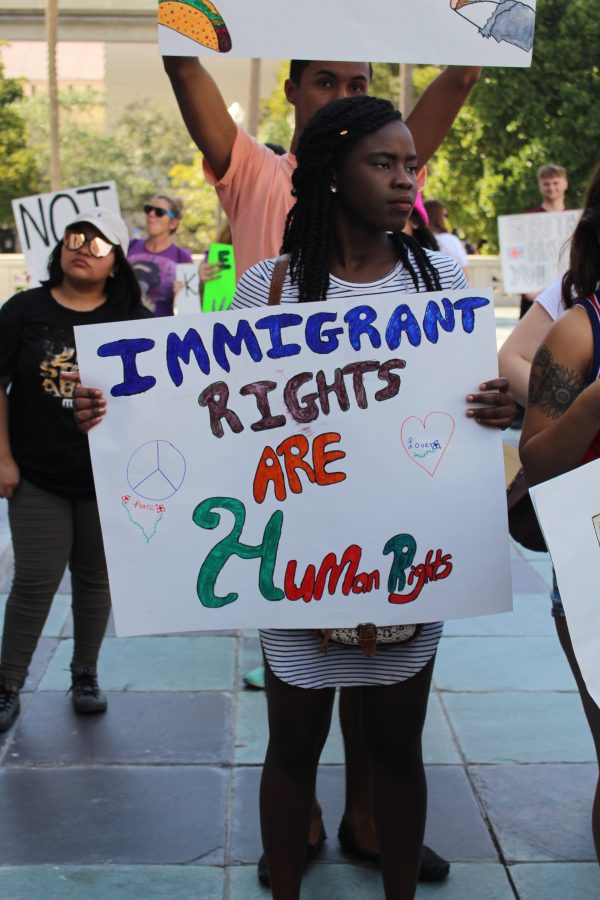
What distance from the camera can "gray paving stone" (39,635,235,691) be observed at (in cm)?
494

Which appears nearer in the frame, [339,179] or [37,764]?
[339,179]

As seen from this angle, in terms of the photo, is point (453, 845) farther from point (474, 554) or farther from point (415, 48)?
point (415, 48)

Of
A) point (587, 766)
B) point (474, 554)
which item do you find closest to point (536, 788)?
point (587, 766)

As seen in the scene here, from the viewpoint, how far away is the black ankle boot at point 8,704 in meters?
4.42

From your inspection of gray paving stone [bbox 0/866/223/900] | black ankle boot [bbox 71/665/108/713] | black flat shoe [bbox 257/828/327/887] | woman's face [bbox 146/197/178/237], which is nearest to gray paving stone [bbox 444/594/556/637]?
black ankle boot [bbox 71/665/108/713]

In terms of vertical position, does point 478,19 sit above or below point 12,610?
above

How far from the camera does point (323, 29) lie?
9.88 feet

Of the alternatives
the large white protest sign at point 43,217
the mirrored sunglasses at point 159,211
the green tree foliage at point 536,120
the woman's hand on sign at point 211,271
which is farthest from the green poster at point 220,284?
the green tree foliage at point 536,120

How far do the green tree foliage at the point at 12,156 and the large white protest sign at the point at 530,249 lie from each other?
26.6m

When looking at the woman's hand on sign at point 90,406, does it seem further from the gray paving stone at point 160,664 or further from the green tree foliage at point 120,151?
the green tree foliage at point 120,151

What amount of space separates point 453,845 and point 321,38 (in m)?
2.19

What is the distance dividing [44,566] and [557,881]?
2.02 m

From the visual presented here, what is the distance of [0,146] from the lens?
3559cm

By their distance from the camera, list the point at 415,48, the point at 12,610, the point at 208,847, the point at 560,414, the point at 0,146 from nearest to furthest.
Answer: the point at 560,414
the point at 415,48
the point at 208,847
the point at 12,610
the point at 0,146
